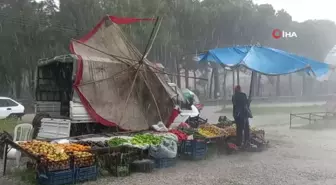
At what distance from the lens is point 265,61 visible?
11492mm

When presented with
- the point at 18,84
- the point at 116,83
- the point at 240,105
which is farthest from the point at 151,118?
the point at 18,84

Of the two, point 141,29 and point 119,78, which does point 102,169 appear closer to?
point 119,78

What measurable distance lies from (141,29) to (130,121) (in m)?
19.4

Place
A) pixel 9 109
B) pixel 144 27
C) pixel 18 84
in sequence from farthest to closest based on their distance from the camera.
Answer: pixel 18 84
pixel 144 27
pixel 9 109

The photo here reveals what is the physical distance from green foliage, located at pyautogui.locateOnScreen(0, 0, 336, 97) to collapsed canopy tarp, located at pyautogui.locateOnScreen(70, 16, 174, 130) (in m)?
14.4

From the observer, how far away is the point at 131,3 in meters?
29.1

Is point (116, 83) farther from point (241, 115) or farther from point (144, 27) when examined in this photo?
point (144, 27)

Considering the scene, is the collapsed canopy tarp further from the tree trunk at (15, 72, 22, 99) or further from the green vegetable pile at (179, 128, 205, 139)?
the tree trunk at (15, 72, 22, 99)

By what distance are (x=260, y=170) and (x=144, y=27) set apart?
888 inches

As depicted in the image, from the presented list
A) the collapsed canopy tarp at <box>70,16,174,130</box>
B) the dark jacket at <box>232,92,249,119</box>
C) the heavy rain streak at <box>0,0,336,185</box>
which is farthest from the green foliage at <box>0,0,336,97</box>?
the dark jacket at <box>232,92,249,119</box>

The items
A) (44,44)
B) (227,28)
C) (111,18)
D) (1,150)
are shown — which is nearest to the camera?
(1,150)

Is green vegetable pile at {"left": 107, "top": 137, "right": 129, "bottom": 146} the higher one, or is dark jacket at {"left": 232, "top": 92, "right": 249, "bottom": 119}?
dark jacket at {"left": 232, "top": 92, "right": 249, "bottom": 119}

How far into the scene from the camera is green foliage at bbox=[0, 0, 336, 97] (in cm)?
3031

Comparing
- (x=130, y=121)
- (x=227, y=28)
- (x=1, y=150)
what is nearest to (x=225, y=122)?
(x=130, y=121)
